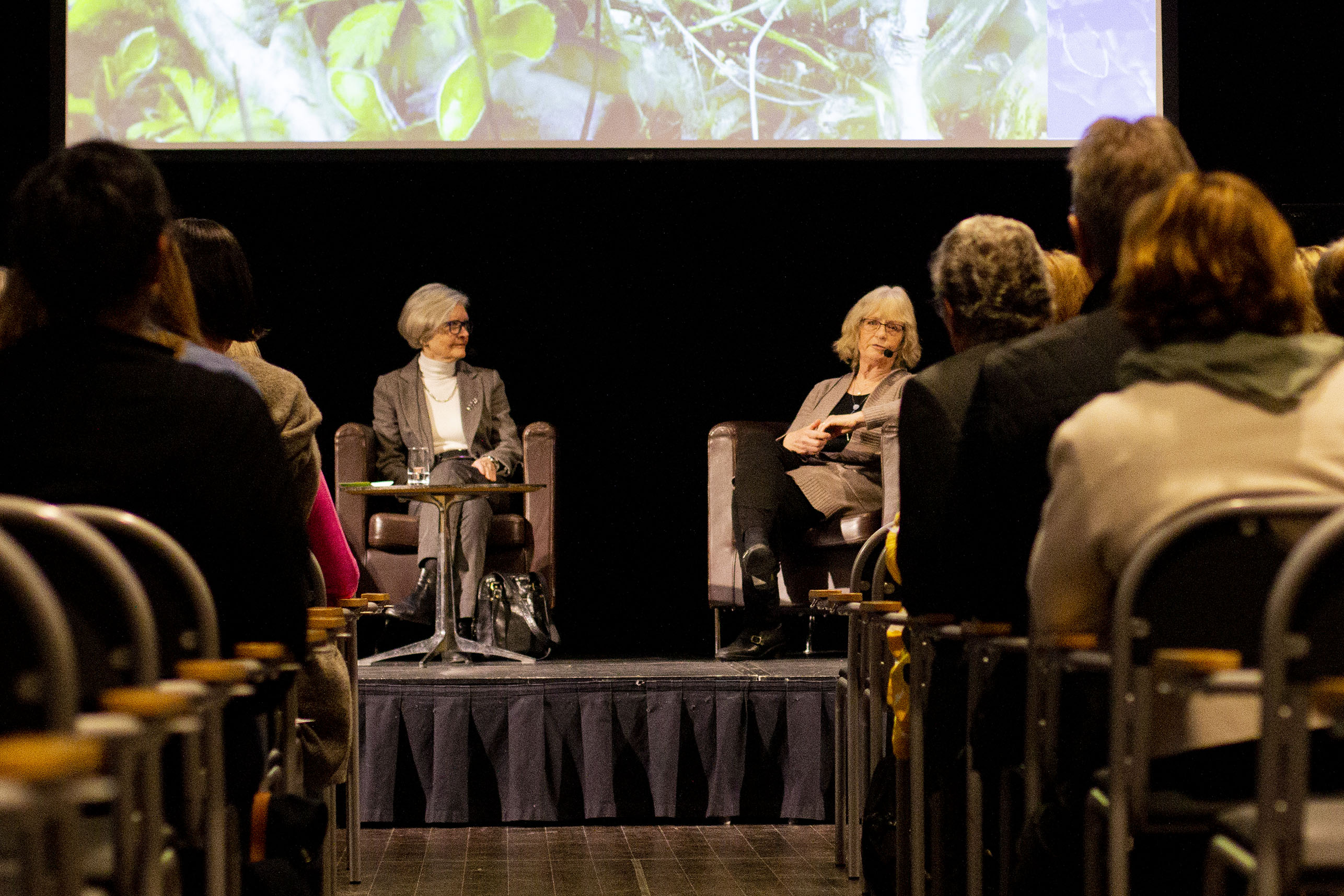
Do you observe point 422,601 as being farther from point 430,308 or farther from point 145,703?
point 145,703

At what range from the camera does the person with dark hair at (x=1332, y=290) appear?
205 centimetres

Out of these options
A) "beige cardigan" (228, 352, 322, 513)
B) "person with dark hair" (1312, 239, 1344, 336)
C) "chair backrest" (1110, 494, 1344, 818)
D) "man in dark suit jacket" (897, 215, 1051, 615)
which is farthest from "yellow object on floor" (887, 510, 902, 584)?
"chair backrest" (1110, 494, 1344, 818)

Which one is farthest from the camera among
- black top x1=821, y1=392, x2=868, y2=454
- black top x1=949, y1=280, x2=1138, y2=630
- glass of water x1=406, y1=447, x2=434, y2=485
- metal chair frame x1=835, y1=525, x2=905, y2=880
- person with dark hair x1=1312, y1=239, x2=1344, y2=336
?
black top x1=821, y1=392, x2=868, y2=454

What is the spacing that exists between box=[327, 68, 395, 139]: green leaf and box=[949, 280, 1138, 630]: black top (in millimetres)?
4114

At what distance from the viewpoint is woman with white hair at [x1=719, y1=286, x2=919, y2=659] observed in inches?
186

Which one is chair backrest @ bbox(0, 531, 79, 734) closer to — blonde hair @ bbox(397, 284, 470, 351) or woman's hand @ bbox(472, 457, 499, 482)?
woman's hand @ bbox(472, 457, 499, 482)

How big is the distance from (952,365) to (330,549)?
41.6 inches

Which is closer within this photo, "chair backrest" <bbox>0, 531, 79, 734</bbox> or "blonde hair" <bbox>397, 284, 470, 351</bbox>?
"chair backrest" <bbox>0, 531, 79, 734</bbox>

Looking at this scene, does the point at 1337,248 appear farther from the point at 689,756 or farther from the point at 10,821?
the point at 689,756

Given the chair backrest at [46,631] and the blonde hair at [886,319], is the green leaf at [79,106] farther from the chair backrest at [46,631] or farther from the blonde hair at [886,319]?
the chair backrest at [46,631]

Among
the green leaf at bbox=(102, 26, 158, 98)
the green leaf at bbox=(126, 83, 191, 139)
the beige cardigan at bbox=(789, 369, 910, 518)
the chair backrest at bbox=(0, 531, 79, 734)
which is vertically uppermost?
the green leaf at bbox=(102, 26, 158, 98)

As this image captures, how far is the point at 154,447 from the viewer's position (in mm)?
1360

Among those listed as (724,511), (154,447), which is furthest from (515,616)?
(154,447)

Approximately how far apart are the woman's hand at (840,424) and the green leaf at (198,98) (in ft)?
8.69
